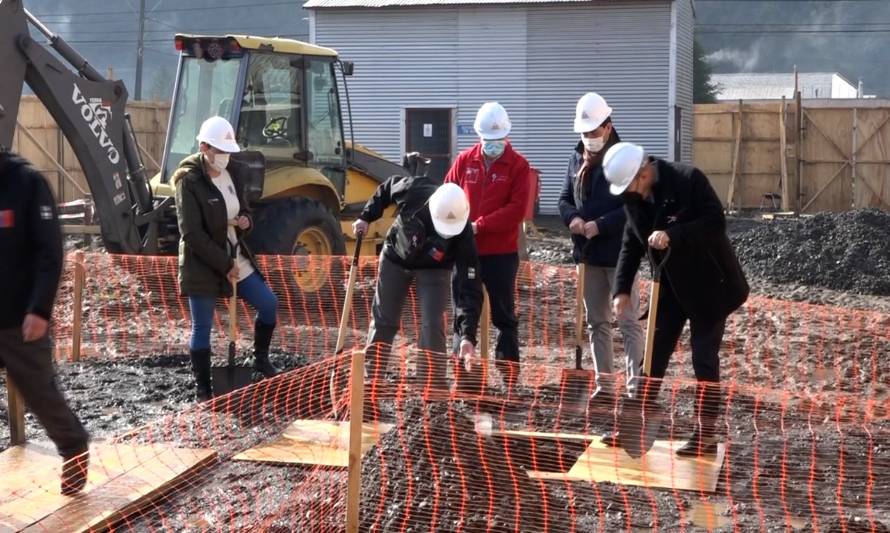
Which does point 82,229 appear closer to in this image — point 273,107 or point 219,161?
point 273,107

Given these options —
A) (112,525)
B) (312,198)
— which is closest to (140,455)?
(112,525)

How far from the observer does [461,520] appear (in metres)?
5.48

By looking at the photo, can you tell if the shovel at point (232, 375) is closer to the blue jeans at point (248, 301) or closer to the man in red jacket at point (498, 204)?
the blue jeans at point (248, 301)

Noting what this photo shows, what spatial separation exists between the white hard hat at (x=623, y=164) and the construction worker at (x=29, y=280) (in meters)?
2.74

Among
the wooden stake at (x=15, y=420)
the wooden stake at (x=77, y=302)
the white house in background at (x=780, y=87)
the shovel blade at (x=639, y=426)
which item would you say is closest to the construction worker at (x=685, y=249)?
the shovel blade at (x=639, y=426)

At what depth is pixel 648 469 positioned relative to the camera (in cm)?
634

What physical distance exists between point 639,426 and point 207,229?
292 centimetres

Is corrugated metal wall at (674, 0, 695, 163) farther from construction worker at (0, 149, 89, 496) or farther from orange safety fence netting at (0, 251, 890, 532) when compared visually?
construction worker at (0, 149, 89, 496)

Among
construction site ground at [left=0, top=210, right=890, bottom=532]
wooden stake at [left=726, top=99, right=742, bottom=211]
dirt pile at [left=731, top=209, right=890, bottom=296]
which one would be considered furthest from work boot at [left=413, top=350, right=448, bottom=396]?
wooden stake at [left=726, top=99, right=742, bottom=211]

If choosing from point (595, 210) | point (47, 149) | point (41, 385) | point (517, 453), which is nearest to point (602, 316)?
point (595, 210)

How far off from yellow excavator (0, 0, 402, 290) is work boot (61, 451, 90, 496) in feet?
15.3

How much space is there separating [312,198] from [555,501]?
21.5 ft

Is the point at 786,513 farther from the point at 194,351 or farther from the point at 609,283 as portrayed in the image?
the point at 194,351

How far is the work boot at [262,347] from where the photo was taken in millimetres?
8055
